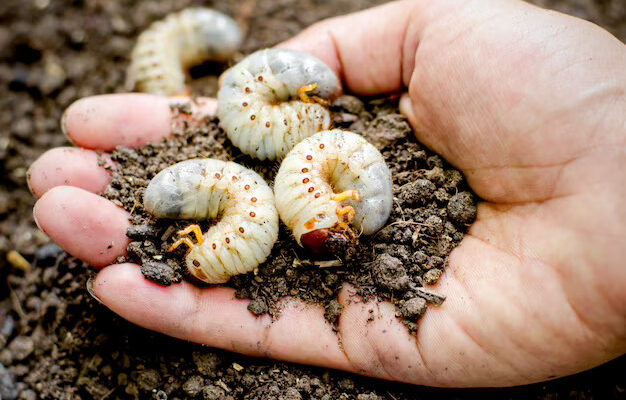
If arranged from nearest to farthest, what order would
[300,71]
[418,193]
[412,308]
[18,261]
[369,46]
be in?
[412,308] < [418,193] < [300,71] < [369,46] < [18,261]

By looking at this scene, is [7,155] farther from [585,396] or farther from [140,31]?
[585,396]

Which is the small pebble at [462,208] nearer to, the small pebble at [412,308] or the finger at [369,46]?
the small pebble at [412,308]

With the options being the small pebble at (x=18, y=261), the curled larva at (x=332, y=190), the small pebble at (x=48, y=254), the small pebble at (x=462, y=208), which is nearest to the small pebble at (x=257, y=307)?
the curled larva at (x=332, y=190)

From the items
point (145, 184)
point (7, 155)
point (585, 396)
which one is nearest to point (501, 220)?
point (585, 396)

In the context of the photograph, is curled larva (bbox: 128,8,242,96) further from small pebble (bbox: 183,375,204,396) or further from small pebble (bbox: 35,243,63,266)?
small pebble (bbox: 183,375,204,396)

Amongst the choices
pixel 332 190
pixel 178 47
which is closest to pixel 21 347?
pixel 332 190

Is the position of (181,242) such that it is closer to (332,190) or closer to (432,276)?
(332,190)
